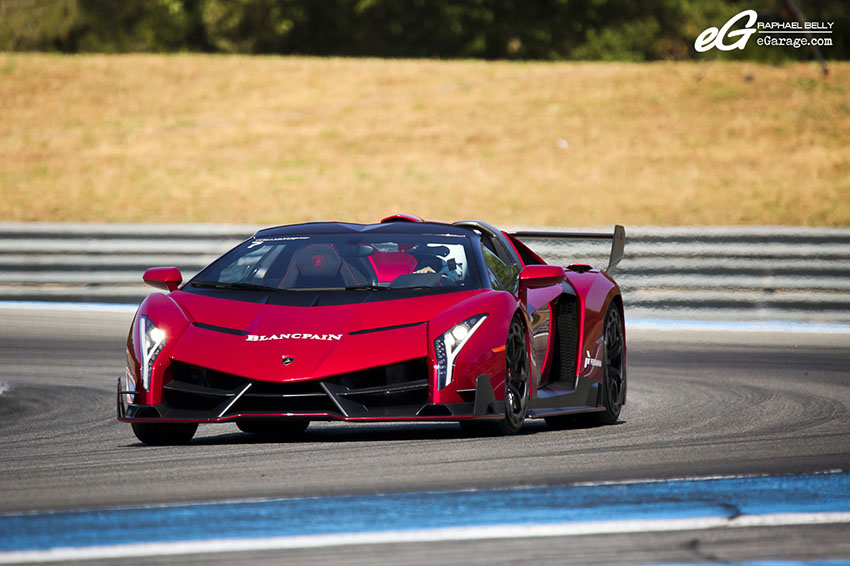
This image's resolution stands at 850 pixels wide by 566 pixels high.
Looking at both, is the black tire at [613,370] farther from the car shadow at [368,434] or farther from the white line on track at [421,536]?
the white line on track at [421,536]

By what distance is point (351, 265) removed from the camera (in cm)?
870

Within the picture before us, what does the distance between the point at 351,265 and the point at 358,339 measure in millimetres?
1060

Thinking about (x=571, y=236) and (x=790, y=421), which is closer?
(x=790, y=421)

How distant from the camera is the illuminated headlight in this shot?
26.0 feet

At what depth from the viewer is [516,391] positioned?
327 inches

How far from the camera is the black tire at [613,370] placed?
9578 millimetres

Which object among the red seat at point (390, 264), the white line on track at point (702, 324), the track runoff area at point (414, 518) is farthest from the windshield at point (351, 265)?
the white line on track at point (702, 324)

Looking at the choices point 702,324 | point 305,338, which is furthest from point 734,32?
point 305,338

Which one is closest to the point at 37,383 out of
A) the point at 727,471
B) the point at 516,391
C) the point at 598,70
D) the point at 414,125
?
the point at 516,391

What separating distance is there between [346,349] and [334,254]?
1.16m

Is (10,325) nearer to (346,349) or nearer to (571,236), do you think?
(571,236)

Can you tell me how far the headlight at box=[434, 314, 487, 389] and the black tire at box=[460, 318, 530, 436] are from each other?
28 cm

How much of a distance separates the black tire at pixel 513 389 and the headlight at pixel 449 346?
11.1 inches

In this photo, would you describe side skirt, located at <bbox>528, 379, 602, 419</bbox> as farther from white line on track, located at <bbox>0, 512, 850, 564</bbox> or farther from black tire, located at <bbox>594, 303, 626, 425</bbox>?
white line on track, located at <bbox>0, 512, 850, 564</bbox>
